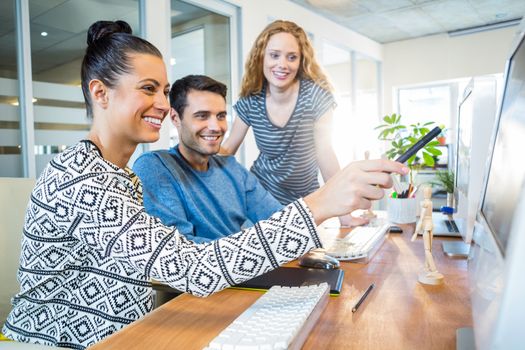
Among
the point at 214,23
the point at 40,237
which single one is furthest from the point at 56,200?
the point at 214,23

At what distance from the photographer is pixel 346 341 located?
590 millimetres

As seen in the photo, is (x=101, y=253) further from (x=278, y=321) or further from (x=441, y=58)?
(x=441, y=58)

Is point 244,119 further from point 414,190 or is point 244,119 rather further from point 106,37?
point 106,37

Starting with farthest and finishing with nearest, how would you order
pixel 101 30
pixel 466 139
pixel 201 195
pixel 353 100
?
1. pixel 353 100
2. pixel 201 195
3. pixel 466 139
4. pixel 101 30

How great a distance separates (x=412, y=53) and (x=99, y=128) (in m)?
6.44

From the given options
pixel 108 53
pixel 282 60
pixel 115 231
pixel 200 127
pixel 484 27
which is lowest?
pixel 115 231

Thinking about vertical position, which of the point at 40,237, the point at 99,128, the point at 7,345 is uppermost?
the point at 99,128

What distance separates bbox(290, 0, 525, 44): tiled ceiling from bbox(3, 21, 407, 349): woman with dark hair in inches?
167

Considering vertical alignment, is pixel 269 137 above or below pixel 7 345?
above

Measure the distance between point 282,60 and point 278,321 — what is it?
1.36 meters

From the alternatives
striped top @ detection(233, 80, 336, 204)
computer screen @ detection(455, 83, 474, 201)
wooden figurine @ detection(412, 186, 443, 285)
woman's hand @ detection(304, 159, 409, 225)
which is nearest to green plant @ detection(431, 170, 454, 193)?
striped top @ detection(233, 80, 336, 204)

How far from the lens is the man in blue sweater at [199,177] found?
122cm

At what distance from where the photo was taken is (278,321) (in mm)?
581

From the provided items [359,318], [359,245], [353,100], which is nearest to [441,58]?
[353,100]
